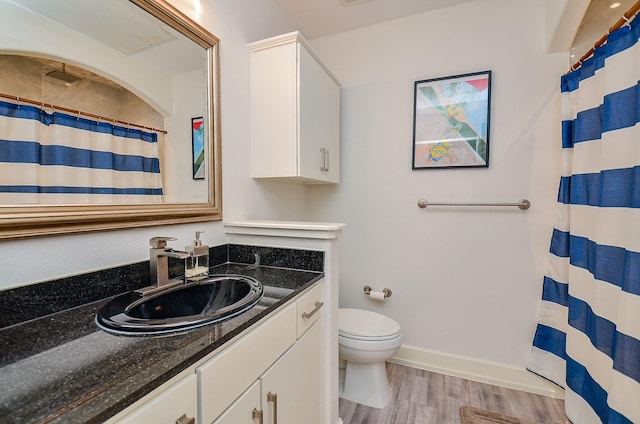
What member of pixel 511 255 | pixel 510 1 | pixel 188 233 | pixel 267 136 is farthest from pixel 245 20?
pixel 511 255

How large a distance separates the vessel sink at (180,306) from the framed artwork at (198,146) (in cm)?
49

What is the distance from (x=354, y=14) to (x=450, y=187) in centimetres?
139

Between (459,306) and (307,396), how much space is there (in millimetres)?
1281

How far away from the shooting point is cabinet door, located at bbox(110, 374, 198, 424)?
0.51 metres

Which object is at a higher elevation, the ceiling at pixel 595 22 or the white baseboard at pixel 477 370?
the ceiling at pixel 595 22

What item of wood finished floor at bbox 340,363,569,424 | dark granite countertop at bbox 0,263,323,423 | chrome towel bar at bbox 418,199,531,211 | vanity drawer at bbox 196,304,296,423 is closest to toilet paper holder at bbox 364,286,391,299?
wood finished floor at bbox 340,363,569,424

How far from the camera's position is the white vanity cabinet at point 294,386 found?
81 centimetres

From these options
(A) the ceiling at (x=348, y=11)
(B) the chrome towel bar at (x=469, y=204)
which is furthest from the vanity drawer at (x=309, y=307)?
(A) the ceiling at (x=348, y=11)

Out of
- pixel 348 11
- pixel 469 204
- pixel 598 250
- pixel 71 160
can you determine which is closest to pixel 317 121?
pixel 348 11

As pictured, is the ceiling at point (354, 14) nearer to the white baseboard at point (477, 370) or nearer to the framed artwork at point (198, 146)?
the framed artwork at point (198, 146)

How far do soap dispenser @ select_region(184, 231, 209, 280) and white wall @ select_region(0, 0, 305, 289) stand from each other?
135 mm

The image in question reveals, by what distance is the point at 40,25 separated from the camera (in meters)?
0.80

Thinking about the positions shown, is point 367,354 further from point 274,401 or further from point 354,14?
point 354,14

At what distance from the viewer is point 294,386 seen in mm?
1050
